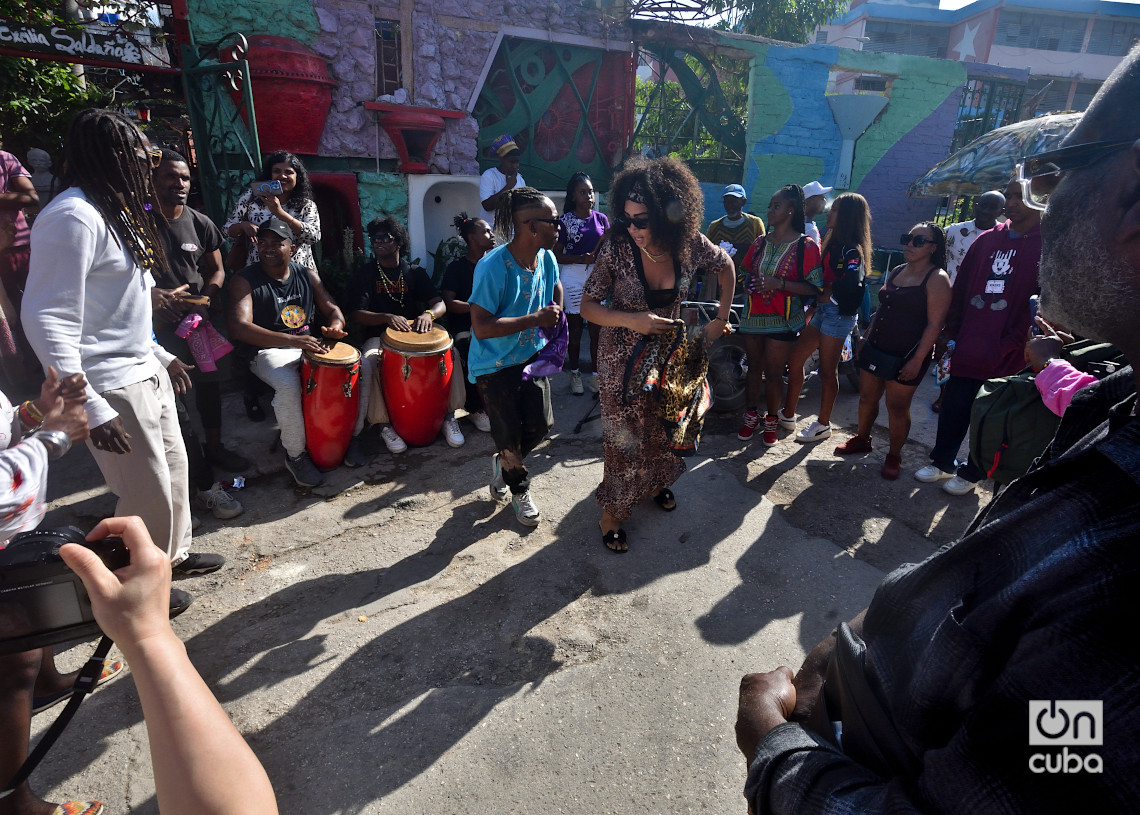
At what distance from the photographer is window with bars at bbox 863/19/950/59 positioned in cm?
2403

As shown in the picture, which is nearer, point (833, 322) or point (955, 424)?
point (955, 424)

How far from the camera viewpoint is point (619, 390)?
3273 millimetres

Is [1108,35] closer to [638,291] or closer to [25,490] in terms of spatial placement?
[638,291]

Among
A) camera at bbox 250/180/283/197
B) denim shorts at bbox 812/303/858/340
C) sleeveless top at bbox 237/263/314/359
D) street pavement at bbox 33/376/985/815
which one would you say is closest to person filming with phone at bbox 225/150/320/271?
camera at bbox 250/180/283/197

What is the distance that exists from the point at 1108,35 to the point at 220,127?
31.5 m

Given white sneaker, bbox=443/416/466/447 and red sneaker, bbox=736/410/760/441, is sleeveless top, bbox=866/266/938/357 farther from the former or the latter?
white sneaker, bbox=443/416/466/447

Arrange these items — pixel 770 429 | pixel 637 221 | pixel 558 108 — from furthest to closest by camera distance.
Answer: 1. pixel 558 108
2. pixel 770 429
3. pixel 637 221

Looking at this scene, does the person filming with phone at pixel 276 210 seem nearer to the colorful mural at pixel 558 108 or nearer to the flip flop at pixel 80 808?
the colorful mural at pixel 558 108

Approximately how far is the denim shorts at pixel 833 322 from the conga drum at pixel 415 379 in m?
2.82

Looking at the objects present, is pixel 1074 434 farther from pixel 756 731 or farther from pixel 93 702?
pixel 93 702

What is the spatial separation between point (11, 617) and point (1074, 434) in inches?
85.3

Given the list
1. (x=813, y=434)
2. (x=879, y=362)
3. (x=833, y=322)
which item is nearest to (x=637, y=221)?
(x=879, y=362)

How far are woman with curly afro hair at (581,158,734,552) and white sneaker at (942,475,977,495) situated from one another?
6.83ft

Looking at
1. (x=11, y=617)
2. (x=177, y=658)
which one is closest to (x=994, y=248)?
(x=177, y=658)
